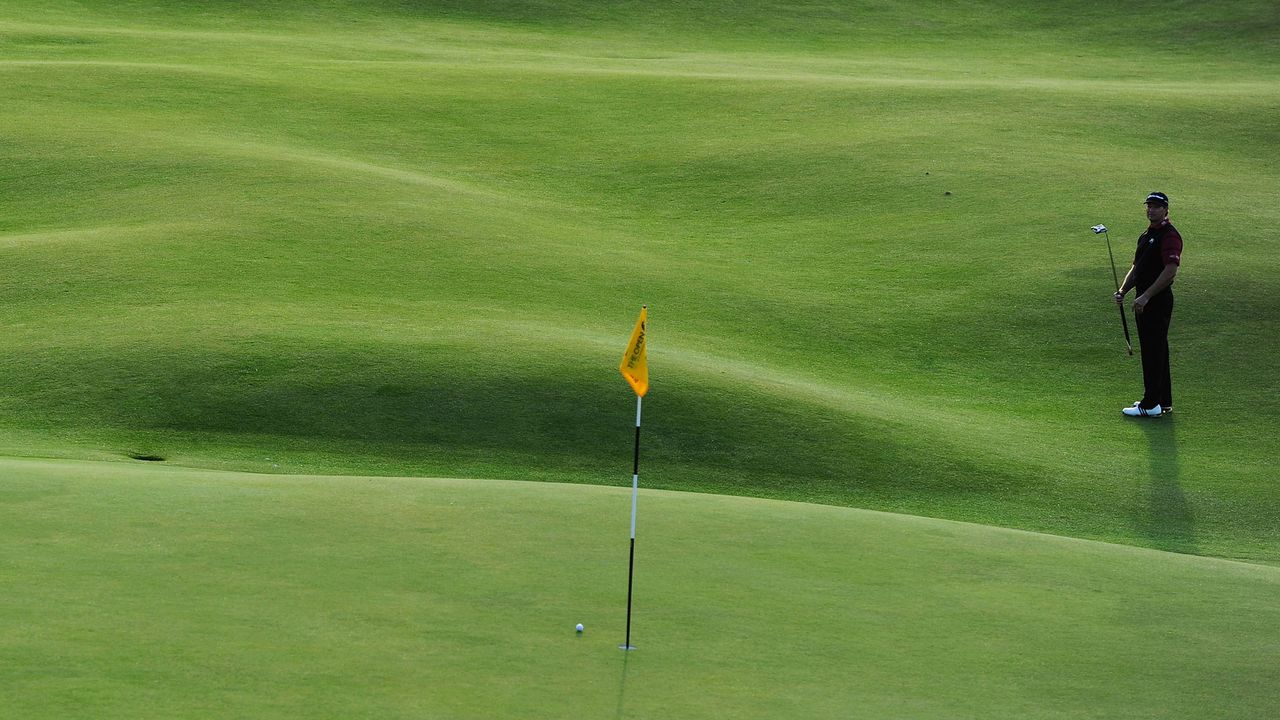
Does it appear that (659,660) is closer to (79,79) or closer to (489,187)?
(489,187)

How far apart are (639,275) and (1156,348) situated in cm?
662

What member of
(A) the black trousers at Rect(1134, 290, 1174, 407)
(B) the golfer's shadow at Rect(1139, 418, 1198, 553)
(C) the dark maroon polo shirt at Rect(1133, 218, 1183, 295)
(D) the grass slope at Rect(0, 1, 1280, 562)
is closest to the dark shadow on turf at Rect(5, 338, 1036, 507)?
(D) the grass slope at Rect(0, 1, 1280, 562)

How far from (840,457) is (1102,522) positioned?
92.7 inches

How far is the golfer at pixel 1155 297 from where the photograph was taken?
14.0m

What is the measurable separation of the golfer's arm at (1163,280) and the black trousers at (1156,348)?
0.16 meters

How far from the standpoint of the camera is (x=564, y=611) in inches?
273

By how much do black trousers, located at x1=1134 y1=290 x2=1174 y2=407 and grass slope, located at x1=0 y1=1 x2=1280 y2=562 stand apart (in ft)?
1.54

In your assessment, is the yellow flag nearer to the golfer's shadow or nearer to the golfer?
the golfer's shadow

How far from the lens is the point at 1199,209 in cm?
Answer: 2091

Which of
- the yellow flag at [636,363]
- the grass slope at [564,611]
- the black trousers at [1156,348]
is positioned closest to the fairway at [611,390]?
the grass slope at [564,611]

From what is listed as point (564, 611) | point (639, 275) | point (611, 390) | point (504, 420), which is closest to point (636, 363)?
point (564, 611)

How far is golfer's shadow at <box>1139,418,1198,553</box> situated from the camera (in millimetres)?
11273

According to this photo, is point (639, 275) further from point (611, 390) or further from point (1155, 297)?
point (1155, 297)

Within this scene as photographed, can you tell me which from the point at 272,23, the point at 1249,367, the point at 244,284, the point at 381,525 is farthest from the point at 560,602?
the point at 272,23
